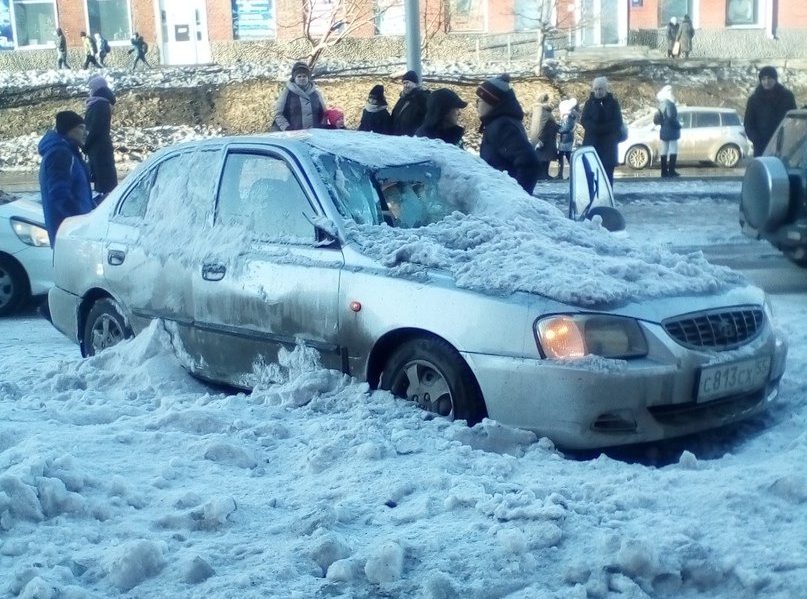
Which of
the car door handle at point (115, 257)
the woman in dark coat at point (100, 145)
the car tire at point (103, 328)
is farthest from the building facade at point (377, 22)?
the car door handle at point (115, 257)

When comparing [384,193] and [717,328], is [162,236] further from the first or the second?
[717,328]

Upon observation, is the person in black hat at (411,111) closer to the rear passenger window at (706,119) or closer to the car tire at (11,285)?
the car tire at (11,285)

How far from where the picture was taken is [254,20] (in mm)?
41062

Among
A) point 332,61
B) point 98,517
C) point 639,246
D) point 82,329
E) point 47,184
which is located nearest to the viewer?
point 98,517

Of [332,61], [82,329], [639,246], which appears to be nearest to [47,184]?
[82,329]

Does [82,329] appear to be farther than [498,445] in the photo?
Yes

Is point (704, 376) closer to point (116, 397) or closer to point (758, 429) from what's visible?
point (758, 429)

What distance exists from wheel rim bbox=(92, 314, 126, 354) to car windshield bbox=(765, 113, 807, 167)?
6086 millimetres

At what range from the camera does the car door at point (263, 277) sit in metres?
Result: 5.68

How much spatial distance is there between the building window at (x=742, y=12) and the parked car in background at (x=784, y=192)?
33196 millimetres

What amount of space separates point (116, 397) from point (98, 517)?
1.75 metres

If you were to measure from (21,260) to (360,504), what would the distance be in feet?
20.9

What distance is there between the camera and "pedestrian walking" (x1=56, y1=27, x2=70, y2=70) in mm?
39656

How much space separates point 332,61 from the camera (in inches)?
1507
